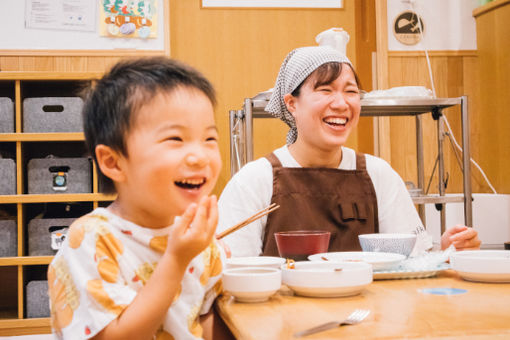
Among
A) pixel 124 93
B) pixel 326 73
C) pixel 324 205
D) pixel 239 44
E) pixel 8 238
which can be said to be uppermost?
pixel 239 44

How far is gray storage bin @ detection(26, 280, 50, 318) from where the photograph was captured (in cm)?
282

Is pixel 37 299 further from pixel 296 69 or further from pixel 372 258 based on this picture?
pixel 372 258

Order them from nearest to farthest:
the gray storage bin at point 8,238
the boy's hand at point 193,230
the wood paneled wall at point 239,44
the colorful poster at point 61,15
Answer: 1. the boy's hand at point 193,230
2. the gray storage bin at point 8,238
3. the colorful poster at point 61,15
4. the wood paneled wall at point 239,44

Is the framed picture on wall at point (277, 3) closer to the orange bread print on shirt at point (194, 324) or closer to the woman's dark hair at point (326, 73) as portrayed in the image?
the woman's dark hair at point (326, 73)

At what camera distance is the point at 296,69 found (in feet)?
5.63

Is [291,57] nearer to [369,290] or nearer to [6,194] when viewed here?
[369,290]

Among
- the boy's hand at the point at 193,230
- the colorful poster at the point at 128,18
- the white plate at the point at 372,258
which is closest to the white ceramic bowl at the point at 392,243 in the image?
the white plate at the point at 372,258

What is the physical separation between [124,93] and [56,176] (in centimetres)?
216

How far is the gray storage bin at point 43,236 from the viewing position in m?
2.88

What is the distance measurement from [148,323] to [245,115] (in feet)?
6.42

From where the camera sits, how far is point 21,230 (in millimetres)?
2873

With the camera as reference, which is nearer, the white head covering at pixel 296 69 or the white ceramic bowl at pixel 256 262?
the white ceramic bowl at pixel 256 262

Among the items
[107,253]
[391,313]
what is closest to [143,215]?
[107,253]

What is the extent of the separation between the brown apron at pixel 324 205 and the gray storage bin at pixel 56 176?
5.44 feet
